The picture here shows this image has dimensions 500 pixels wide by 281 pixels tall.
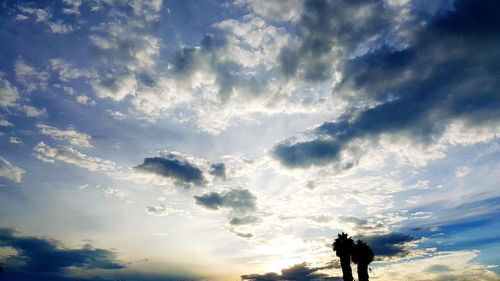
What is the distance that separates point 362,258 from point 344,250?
4.71 m

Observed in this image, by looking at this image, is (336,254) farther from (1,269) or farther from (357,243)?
(1,269)

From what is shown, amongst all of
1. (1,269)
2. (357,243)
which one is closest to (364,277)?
(357,243)

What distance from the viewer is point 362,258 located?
3583 inches

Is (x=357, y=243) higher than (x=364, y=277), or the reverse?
(x=357, y=243)

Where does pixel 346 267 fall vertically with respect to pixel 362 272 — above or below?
above

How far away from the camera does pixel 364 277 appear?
297 feet

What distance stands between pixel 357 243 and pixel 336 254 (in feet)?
18.4

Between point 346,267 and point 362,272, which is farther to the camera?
point 362,272

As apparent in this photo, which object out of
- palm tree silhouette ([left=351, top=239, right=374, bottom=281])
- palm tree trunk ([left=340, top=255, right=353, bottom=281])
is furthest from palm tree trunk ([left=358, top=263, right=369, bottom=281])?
palm tree trunk ([left=340, top=255, right=353, bottom=281])

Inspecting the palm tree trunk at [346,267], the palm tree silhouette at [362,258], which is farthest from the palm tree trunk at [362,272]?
the palm tree trunk at [346,267]

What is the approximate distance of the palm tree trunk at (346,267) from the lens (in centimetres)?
8662

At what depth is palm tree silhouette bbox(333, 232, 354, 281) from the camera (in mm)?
88500

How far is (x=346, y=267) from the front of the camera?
88.7 metres

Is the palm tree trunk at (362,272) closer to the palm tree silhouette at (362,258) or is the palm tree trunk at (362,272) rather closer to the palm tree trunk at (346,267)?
the palm tree silhouette at (362,258)
